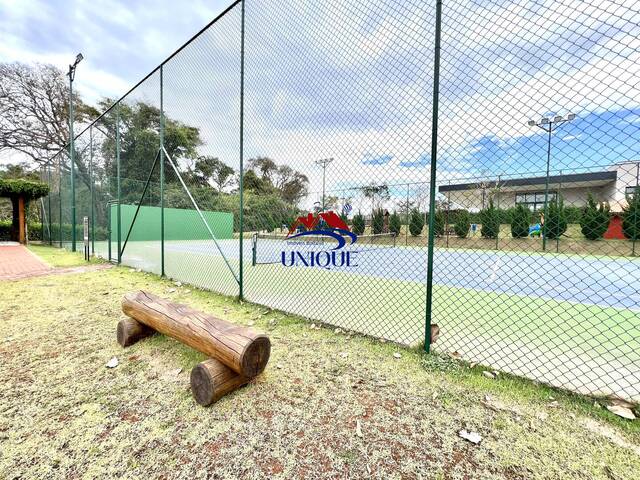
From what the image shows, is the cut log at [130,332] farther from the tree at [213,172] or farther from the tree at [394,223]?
the tree at [394,223]

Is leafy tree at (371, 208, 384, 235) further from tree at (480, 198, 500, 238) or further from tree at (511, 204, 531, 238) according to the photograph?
tree at (511, 204, 531, 238)

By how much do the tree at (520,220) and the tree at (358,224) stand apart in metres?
2.26

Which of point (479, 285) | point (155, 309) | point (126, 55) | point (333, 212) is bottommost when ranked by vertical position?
point (479, 285)

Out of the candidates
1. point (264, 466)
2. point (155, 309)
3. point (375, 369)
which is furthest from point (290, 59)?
point (264, 466)

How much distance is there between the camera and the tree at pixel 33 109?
17.8m

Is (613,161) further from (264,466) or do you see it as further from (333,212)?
(333,212)

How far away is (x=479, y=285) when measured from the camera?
5.63m

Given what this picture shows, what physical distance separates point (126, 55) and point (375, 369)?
21.0 m

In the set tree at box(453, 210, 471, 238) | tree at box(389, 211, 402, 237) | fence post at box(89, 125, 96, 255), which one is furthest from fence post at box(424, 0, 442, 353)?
fence post at box(89, 125, 96, 255)

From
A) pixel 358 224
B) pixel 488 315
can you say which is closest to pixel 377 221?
pixel 358 224

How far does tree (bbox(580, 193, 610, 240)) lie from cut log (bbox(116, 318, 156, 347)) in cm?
421

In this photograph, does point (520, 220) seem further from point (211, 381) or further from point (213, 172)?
point (213, 172)

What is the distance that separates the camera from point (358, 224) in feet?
14.6

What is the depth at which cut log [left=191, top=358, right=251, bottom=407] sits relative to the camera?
165cm
